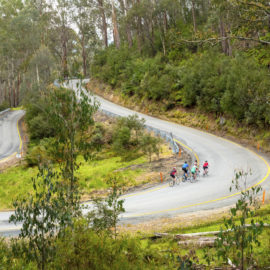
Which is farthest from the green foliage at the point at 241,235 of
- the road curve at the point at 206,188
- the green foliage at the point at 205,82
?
the green foliage at the point at 205,82

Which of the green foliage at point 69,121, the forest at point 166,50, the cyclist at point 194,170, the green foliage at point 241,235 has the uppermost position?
the forest at point 166,50

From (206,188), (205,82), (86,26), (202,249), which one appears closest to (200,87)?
(205,82)

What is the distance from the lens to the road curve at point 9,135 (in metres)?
33.9

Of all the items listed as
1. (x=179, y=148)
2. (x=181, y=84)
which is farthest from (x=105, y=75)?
(x=179, y=148)

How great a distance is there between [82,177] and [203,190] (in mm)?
8741

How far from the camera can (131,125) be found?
28719 millimetres

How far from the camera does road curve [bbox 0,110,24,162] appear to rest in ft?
111

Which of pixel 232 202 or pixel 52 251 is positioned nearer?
pixel 52 251

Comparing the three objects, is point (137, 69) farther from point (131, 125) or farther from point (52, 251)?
point (52, 251)

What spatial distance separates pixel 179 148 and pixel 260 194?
10.2 metres

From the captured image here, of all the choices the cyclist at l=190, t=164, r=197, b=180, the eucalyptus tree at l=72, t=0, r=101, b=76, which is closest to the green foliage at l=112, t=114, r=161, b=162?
the cyclist at l=190, t=164, r=197, b=180

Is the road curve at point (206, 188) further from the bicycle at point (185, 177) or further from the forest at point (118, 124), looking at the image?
the forest at point (118, 124)

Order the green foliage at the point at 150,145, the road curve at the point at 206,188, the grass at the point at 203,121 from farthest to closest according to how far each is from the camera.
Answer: the grass at the point at 203,121, the green foliage at the point at 150,145, the road curve at the point at 206,188

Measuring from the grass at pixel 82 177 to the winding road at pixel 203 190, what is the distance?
2.67m
